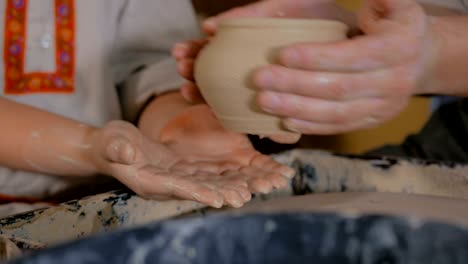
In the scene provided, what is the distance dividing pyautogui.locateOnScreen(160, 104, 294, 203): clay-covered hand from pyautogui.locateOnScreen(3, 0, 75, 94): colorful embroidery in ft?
0.80

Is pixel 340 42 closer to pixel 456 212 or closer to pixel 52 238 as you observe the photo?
pixel 456 212

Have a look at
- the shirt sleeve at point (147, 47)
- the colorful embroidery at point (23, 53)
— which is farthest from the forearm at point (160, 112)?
the colorful embroidery at point (23, 53)

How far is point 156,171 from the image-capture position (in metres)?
0.92

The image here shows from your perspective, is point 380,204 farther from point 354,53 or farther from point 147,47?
point 147,47

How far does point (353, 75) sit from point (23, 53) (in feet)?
2.39

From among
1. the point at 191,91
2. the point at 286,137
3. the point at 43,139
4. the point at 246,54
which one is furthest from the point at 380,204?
the point at 43,139

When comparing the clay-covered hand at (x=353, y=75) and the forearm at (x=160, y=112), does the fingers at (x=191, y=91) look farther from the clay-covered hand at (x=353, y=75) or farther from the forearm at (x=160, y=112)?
the clay-covered hand at (x=353, y=75)

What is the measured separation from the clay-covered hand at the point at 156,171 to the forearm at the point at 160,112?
0.68ft

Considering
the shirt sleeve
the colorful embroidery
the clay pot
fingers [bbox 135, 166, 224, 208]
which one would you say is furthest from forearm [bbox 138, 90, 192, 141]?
the clay pot

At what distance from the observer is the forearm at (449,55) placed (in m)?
0.91

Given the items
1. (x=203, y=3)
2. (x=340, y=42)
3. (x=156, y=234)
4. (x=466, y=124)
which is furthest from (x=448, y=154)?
(x=156, y=234)

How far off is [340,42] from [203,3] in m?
1.13

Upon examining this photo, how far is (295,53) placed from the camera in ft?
2.43

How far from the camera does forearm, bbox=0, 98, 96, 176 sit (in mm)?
1047
